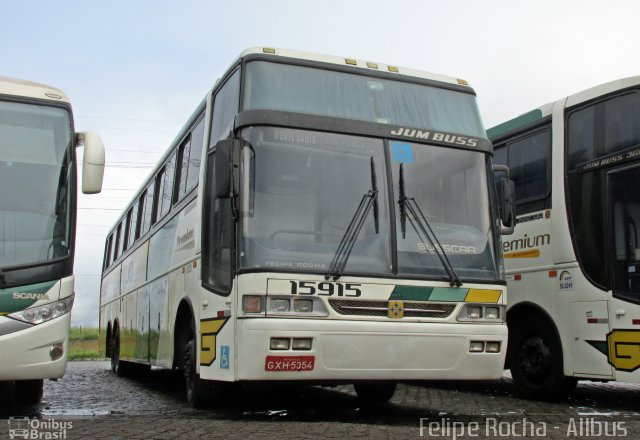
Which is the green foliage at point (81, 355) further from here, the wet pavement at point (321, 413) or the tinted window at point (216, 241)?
the tinted window at point (216, 241)

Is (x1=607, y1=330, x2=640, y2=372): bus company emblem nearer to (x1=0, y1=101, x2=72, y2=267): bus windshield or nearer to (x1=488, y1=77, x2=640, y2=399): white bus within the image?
(x1=488, y1=77, x2=640, y2=399): white bus

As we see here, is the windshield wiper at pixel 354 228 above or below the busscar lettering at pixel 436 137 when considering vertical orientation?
below

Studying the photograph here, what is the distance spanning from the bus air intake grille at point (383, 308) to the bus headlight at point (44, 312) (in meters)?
2.99

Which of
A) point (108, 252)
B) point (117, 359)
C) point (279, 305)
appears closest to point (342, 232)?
point (279, 305)

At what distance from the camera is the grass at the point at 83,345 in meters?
37.2

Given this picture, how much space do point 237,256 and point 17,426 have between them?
7.75 feet

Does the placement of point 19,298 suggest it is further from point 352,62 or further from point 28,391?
point 352,62

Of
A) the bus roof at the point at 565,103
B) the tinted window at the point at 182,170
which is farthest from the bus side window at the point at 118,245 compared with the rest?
the bus roof at the point at 565,103

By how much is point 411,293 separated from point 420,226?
683 millimetres

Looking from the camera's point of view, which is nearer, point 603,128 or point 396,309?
point 396,309

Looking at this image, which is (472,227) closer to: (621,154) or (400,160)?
(400,160)

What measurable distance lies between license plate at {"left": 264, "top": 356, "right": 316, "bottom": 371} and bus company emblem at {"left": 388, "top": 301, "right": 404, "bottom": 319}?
0.87 meters

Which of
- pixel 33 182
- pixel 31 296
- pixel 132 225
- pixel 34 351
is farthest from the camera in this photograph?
pixel 132 225

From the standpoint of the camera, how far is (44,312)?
25.7 ft
